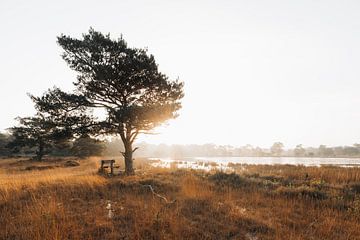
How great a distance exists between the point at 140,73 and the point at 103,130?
463 cm

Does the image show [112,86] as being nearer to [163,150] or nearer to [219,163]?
[219,163]

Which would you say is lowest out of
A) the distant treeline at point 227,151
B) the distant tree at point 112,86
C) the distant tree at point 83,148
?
the distant treeline at point 227,151

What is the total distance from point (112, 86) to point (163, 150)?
121 meters

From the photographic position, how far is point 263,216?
19.2ft

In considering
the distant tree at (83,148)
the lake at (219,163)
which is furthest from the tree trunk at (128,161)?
the distant tree at (83,148)

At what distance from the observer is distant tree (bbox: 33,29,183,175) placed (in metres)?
12.9

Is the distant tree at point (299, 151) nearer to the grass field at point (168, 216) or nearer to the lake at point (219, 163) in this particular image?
the lake at point (219, 163)

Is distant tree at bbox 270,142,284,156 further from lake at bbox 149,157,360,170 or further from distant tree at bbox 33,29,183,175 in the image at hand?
distant tree at bbox 33,29,183,175

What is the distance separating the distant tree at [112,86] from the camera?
42.3ft

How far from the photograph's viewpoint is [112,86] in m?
14.1

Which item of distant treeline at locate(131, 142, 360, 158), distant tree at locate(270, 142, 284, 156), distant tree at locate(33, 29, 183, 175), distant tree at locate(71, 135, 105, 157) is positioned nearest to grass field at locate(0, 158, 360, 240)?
distant tree at locate(33, 29, 183, 175)

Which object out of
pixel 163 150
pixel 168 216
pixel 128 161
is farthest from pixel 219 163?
pixel 163 150

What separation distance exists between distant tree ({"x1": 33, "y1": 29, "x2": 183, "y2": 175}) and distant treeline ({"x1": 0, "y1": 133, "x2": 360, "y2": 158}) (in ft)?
7.38

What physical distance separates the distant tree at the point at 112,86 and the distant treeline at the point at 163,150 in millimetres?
2249
